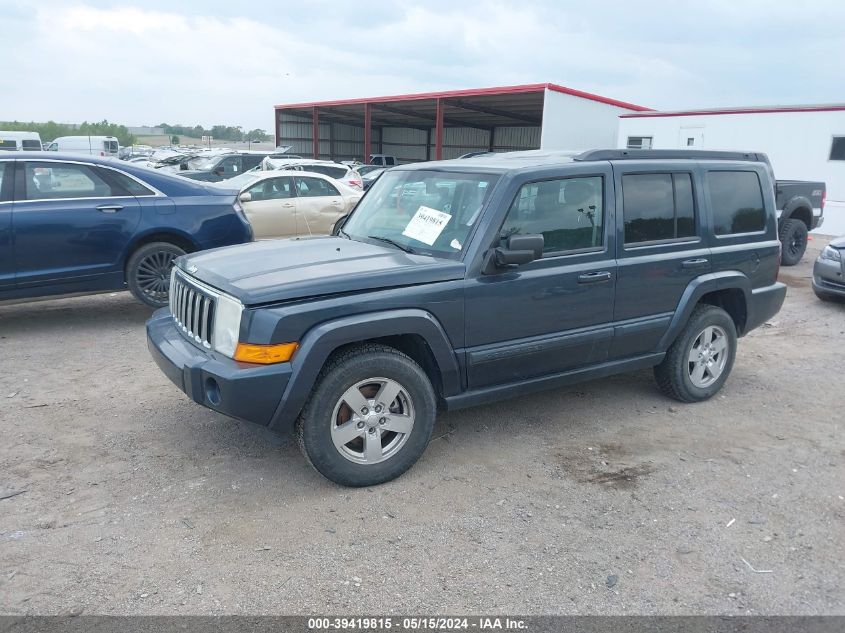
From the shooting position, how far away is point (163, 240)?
687 centimetres

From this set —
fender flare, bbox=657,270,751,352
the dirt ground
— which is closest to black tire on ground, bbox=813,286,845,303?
the dirt ground

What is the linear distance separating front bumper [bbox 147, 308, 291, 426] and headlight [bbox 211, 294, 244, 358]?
57 mm

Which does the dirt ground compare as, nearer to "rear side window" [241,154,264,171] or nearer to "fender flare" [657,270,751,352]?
"fender flare" [657,270,751,352]

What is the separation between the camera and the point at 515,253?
147 inches

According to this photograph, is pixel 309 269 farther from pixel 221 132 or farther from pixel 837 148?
pixel 221 132

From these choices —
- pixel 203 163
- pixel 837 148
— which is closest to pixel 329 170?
pixel 203 163

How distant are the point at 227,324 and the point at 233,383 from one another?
1.17 ft

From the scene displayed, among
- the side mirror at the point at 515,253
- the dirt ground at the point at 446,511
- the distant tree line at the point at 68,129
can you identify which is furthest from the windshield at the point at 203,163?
the distant tree line at the point at 68,129

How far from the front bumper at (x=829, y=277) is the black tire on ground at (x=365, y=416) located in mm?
6992

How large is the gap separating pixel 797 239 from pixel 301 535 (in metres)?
11.5

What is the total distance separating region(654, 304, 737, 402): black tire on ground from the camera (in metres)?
4.93

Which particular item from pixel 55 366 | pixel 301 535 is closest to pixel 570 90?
pixel 55 366

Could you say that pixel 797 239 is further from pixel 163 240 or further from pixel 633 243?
pixel 163 240

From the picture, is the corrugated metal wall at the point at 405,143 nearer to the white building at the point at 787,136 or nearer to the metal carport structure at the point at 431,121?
the metal carport structure at the point at 431,121
